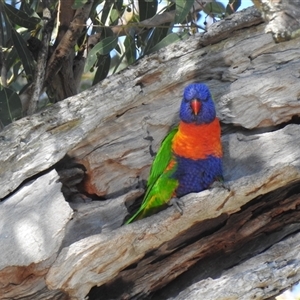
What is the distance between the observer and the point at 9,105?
8.79ft

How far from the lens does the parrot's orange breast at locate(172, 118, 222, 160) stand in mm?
2455

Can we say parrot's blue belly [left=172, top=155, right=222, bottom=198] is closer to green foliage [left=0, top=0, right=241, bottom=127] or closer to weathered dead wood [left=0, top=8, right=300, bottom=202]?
weathered dead wood [left=0, top=8, right=300, bottom=202]

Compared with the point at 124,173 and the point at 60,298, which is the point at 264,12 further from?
the point at 60,298

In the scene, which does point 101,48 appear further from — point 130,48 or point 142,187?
point 142,187

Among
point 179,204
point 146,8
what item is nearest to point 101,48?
point 146,8

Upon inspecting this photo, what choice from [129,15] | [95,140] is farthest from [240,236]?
[129,15]

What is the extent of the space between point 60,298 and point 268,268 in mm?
706

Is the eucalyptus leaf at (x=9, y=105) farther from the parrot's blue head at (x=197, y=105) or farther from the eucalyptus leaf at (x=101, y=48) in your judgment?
the parrot's blue head at (x=197, y=105)

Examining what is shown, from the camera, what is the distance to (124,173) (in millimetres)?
2434

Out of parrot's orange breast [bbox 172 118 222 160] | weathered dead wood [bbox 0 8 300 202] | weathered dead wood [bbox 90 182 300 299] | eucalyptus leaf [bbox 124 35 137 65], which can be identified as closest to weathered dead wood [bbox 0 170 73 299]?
weathered dead wood [bbox 0 8 300 202]

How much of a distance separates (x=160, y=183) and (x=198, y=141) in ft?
0.85

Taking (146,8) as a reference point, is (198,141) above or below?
below

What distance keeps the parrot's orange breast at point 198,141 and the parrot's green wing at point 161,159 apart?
2 centimetres

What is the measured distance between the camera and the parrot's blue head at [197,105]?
241 centimetres
